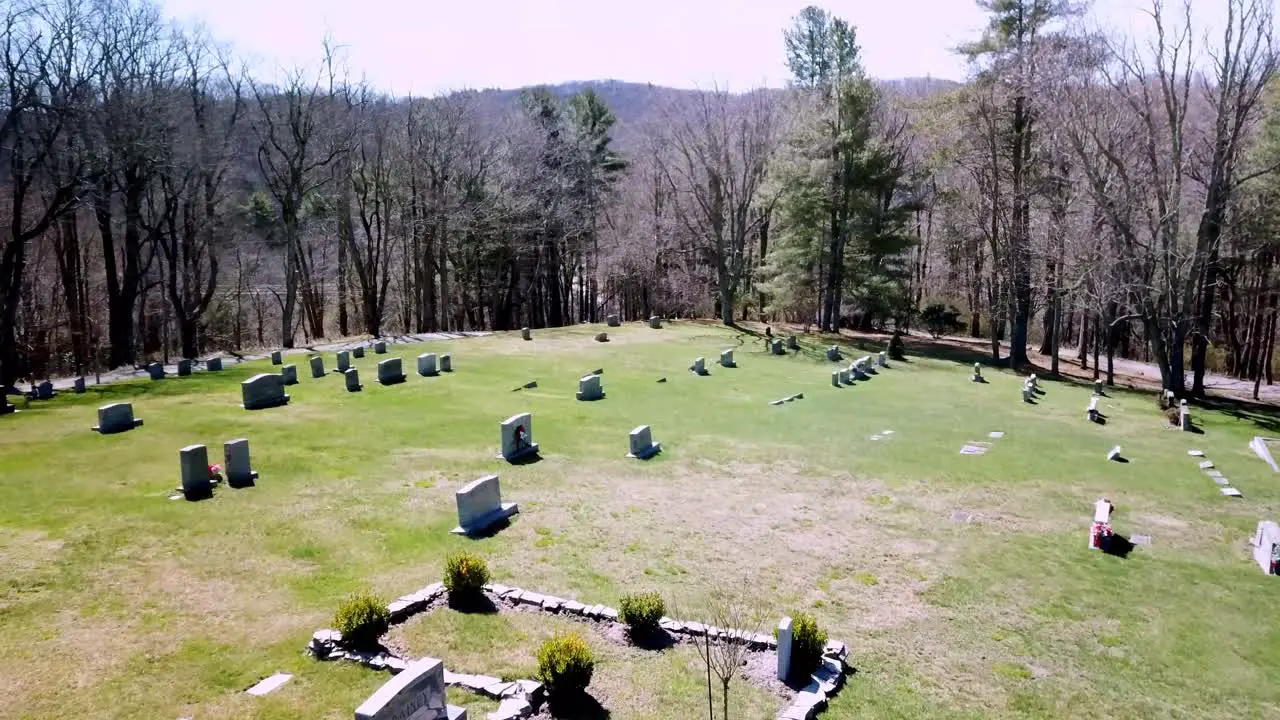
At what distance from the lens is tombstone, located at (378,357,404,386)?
71.6 ft

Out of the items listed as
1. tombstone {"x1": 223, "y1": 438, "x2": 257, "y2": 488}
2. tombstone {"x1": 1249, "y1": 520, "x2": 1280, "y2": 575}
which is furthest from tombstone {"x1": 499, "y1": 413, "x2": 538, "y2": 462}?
tombstone {"x1": 1249, "y1": 520, "x2": 1280, "y2": 575}

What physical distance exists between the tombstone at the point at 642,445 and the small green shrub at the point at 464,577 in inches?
273

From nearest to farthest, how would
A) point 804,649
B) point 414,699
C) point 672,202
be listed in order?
point 414,699, point 804,649, point 672,202

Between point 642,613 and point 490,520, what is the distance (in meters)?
4.21

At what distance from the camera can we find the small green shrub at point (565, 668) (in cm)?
669

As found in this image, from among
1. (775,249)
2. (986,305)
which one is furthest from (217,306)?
(986,305)

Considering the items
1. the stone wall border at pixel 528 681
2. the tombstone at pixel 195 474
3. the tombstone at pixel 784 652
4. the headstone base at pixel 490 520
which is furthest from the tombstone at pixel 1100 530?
the tombstone at pixel 195 474

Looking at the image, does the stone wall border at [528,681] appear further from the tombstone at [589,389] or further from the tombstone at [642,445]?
the tombstone at [589,389]

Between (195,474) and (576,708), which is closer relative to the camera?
(576,708)

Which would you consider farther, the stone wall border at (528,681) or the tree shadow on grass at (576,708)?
the stone wall border at (528,681)

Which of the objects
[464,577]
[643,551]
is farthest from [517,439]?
[464,577]

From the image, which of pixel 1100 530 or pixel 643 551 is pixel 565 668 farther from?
pixel 1100 530

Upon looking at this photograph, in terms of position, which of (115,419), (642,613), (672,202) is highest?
(672,202)

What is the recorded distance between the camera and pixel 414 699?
5.97 metres
